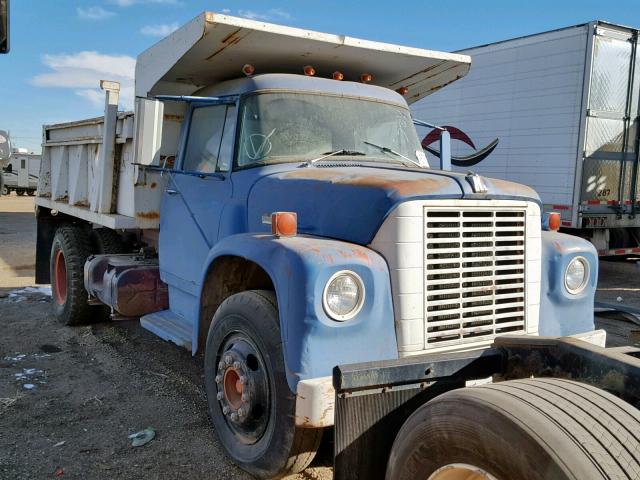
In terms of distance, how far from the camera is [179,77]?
5047 millimetres

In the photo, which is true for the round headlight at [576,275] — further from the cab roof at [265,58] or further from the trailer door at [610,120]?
the trailer door at [610,120]

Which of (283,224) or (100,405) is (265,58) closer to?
(283,224)

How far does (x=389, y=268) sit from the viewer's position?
303cm

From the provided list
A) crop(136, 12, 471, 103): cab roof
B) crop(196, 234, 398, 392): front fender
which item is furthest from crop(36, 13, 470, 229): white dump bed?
crop(196, 234, 398, 392): front fender

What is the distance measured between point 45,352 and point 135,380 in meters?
1.40

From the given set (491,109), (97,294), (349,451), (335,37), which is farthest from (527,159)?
(349,451)

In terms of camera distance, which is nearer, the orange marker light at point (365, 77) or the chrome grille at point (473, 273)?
the chrome grille at point (473, 273)

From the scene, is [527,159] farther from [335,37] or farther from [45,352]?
[45,352]

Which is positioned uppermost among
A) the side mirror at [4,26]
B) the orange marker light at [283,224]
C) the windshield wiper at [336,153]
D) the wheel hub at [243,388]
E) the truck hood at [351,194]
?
the side mirror at [4,26]

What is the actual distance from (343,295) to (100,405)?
8.75 ft

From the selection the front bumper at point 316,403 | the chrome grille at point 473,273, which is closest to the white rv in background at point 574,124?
the chrome grille at point 473,273

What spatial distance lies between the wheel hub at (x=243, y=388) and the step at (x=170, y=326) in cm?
83

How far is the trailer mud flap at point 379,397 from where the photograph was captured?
2588mm

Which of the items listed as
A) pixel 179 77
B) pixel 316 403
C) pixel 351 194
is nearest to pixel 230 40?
pixel 179 77
